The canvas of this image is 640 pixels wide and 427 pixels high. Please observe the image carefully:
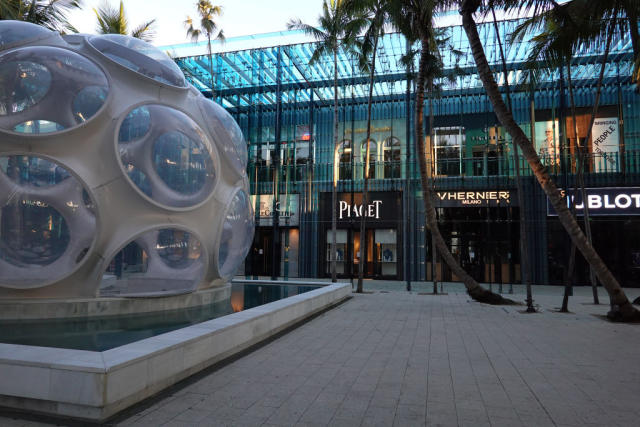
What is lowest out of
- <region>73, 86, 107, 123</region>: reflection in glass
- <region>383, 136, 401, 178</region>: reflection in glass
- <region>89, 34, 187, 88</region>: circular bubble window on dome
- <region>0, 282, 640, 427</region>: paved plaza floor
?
<region>0, 282, 640, 427</region>: paved plaza floor

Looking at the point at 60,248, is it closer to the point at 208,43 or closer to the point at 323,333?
the point at 323,333

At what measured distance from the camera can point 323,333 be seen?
8828 millimetres

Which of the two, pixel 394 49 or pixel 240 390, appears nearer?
pixel 240 390

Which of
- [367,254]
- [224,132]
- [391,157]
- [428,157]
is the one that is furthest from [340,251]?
[224,132]

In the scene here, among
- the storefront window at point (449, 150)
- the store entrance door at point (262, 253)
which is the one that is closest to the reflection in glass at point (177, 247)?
the store entrance door at point (262, 253)

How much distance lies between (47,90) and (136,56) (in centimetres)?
190

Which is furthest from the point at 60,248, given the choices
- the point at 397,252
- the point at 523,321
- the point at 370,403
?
the point at 397,252

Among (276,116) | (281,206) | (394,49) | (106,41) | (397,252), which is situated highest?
(394,49)

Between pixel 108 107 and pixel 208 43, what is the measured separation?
17.7 meters

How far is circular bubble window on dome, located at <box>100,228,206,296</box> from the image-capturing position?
8.84 meters

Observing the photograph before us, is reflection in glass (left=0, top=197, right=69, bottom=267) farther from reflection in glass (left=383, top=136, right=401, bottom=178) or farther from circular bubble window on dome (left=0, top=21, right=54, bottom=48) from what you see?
reflection in glass (left=383, top=136, right=401, bottom=178)

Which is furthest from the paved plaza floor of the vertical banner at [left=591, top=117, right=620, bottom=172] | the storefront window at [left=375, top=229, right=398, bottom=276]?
the vertical banner at [left=591, top=117, right=620, bottom=172]

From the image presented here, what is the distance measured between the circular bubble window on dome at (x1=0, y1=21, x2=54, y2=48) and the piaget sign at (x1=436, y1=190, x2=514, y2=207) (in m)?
19.9

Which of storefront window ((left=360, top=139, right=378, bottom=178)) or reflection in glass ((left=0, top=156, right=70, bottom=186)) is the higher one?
storefront window ((left=360, top=139, right=378, bottom=178))
